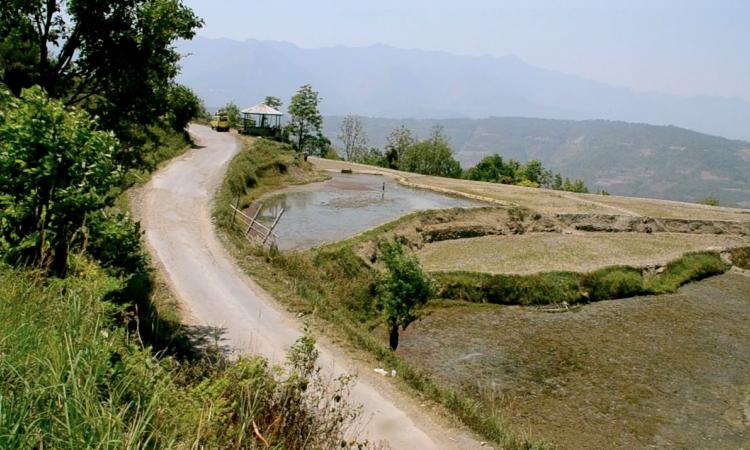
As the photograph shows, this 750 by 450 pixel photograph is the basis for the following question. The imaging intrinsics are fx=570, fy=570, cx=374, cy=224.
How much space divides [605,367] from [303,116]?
65627mm

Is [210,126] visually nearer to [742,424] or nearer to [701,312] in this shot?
[701,312]

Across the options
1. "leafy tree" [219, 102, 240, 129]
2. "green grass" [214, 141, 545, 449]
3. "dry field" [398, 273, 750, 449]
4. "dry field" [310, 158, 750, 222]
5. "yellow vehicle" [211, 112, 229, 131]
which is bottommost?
"dry field" [398, 273, 750, 449]

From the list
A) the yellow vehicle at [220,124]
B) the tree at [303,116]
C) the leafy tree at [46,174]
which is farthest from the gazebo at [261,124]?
the leafy tree at [46,174]

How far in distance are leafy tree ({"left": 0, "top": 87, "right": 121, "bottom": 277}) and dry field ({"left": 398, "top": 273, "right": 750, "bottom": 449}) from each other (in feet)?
35.5

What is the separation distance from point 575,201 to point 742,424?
37.4m

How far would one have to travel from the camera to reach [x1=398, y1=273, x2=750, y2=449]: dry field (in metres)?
17.1

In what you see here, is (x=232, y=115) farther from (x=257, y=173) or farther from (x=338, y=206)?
Answer: (x=338, y=206)

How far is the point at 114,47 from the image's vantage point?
46.5 ft

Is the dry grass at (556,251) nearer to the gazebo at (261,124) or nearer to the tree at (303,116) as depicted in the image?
the gazebo at (261,124)

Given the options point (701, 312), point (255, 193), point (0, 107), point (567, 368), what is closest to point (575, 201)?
point (701, 312)

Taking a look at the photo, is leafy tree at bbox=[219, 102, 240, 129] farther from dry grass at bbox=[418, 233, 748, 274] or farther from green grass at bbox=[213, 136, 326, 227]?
dry grass at bbox=[418, 233, 748, 274]

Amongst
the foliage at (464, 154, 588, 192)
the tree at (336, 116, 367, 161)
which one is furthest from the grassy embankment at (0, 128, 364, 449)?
the tree at (336, 116, 367, 161)

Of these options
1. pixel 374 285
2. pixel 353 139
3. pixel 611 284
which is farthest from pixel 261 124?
pixel 353 139

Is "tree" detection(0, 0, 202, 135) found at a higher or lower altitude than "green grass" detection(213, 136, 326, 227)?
higher
